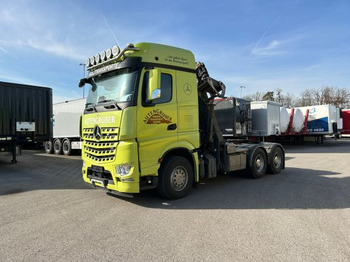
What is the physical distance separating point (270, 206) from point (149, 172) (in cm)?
251

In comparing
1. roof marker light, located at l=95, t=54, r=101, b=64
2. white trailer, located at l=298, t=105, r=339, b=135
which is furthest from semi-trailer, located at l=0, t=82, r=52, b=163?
white trailer, located at l=298, t=105, r=339, b=135

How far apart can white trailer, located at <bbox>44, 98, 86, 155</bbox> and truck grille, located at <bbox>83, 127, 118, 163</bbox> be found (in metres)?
10.1

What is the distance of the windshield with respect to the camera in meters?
5.32

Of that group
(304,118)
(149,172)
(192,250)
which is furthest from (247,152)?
(304,118)

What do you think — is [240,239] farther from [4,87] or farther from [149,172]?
[4,87]

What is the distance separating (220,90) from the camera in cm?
746

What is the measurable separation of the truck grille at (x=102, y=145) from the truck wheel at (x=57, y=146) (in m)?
12.8

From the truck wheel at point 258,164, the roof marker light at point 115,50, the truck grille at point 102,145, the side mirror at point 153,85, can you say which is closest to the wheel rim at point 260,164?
the truck wheel at point 258,164

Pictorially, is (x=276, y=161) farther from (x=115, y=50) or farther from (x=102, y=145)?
(x=115, y=50)

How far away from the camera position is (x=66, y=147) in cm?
1702

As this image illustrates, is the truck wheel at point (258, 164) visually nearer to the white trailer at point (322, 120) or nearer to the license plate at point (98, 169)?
the license plate at point (98, 169)

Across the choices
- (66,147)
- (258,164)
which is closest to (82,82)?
(258,164)

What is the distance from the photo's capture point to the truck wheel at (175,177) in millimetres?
Answer: 5672

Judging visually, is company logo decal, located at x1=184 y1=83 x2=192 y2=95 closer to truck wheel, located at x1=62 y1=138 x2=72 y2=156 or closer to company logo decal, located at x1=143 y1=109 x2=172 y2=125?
company logo decal, located at x1=143 y1=109 x2=172 y2=125
